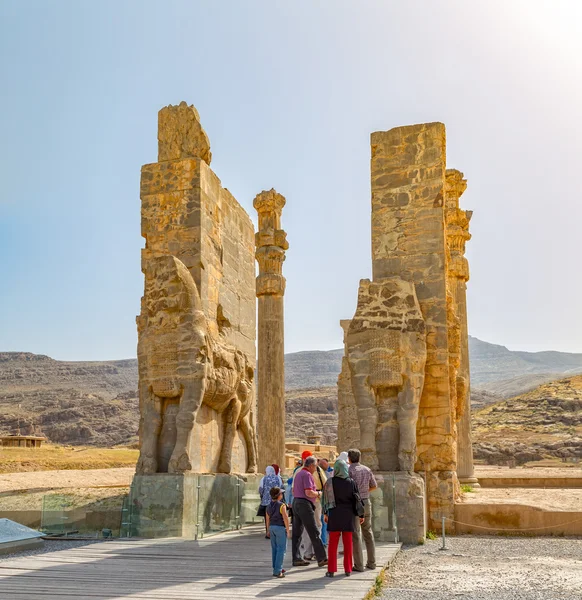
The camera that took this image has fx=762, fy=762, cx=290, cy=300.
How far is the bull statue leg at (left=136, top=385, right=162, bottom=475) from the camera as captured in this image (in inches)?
347

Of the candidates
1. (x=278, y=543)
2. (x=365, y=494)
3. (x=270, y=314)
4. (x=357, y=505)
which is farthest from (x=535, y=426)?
(x=278, y=543)

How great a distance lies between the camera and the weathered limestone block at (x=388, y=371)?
8.56 meters

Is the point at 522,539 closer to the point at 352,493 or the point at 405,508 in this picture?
the point at 405,508

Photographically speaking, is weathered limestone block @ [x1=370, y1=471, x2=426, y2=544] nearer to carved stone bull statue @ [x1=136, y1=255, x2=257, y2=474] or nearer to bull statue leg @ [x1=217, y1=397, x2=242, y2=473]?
carved stone bull statue @ [x1=136, y1=255, x2=257, y2=474]

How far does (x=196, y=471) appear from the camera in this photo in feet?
30.5

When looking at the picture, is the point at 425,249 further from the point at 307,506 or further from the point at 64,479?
the point at 64,479

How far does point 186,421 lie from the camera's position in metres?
8.89

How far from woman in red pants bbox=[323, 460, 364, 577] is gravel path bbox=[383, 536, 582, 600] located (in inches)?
17.7

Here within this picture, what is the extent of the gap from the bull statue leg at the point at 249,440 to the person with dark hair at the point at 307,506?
4.59 metres

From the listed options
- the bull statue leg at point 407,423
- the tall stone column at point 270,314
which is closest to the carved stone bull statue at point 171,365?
the bull statue leg at point 407,423

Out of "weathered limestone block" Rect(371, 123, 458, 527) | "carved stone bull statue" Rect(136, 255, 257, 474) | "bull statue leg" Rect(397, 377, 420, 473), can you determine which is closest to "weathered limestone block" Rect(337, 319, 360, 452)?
"weathered limestone block" Rect(371, 123, 458, 527)

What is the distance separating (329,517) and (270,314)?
9.13 metres

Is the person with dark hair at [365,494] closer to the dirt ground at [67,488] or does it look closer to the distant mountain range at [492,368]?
the dirt ground at [67,488]

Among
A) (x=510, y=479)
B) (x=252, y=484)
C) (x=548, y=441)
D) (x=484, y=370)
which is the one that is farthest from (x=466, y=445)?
(x=484, y=370)
